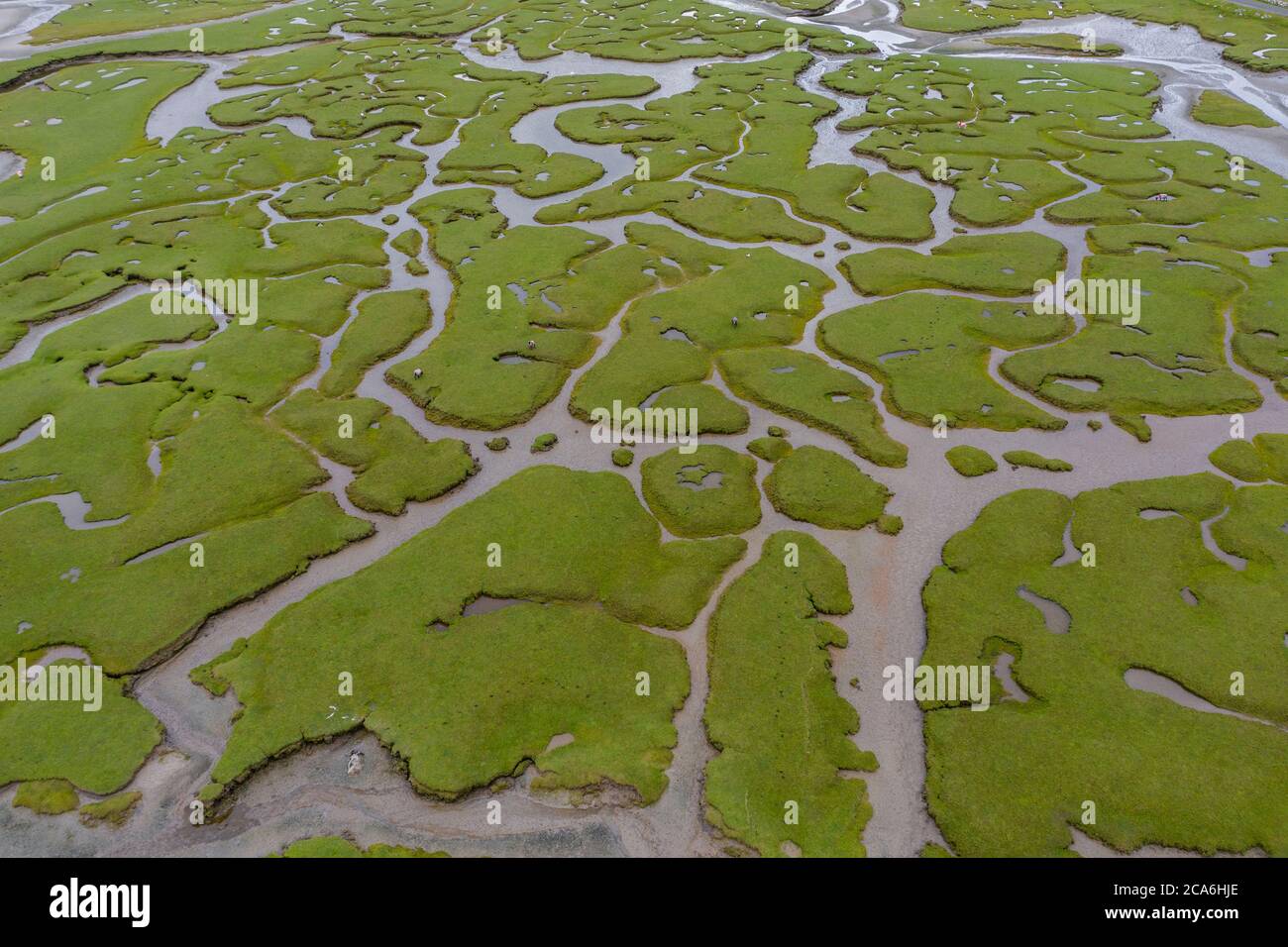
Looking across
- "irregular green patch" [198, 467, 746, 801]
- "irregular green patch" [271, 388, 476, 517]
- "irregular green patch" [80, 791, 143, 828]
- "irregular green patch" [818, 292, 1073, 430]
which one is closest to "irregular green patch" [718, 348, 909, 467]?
"irregular green patch" [818, 292, 1073, 430]

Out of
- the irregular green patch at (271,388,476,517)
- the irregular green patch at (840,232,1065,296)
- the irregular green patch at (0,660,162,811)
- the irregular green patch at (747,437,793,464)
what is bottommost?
the irregular green patch at (0,660,162,811)

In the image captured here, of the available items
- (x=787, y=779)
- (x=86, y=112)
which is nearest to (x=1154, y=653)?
(x=787, y=779)

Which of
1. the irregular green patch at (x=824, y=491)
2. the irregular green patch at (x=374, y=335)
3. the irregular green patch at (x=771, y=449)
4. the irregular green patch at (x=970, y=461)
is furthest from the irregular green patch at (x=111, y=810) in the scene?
the irregular green patch at (x=970, y=461)

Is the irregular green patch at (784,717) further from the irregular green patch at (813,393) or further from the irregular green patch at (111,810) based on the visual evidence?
the irregular green patch at (111,810)

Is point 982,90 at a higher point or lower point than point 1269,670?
higher

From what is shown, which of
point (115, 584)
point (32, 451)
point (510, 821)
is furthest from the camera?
point (32, 451)

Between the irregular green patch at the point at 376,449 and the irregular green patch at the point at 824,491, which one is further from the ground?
the irregular green patch at the point at 376,449

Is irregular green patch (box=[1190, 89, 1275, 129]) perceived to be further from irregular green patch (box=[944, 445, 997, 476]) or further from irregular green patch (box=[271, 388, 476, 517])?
irregular green patch (box=[271, 388, 476, 517])

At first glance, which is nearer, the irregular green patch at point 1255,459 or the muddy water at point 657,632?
the muddy water at point 657,632

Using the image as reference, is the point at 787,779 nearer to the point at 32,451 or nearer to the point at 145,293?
the point at 32,451
